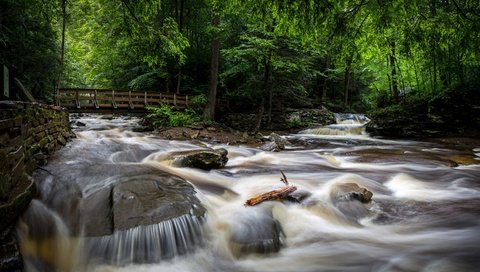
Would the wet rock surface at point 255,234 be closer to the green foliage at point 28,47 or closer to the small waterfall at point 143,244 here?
the small waterfall at point 143,244

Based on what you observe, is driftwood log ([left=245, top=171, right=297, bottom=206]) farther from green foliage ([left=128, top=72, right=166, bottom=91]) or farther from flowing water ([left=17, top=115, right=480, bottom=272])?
green foliage ([left=128, top=72, right=166, bottom=91])

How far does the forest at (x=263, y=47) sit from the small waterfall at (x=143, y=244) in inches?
152

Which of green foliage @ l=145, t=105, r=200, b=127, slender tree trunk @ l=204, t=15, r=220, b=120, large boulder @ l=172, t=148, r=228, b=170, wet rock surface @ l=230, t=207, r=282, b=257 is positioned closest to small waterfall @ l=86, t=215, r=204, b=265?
wet rock surface @ l=230, t=207, r=282, b=257

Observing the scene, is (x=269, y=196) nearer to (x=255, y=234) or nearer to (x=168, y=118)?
(x=255, y=234)

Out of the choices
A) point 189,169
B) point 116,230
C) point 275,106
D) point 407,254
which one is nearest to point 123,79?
point 275,106

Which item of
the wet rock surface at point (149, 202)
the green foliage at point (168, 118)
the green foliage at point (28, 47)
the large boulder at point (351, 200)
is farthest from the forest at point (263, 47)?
the wet rock surface at point (149, 202)

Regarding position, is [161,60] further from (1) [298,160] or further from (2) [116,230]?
(1) [298,160]

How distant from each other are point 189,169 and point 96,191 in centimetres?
296

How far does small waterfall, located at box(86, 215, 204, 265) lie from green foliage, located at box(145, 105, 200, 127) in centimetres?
1199

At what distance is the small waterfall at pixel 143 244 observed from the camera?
3969 mm

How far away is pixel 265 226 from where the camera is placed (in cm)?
471

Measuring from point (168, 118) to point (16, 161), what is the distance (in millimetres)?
12208

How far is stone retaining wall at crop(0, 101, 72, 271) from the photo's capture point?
3540 millimetres

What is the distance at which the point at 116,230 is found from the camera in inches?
162
